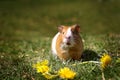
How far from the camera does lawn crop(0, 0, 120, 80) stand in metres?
5.60

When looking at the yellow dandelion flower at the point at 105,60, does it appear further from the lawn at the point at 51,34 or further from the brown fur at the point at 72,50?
the brown fur at the point at 72,50

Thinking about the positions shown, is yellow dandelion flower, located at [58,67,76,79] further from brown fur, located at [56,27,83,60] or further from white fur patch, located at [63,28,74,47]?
brown fur, located at [56,27,83,60]

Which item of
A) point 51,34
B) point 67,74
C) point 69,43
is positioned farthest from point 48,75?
point 51,34

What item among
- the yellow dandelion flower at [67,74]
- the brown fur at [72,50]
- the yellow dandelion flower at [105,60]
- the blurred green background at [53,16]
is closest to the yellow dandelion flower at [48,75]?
the yellow dandelion flower at [67,74]

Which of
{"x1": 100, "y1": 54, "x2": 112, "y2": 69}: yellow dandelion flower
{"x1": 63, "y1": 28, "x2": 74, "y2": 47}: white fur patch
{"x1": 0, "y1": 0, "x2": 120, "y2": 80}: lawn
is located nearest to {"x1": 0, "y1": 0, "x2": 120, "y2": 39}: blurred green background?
{"x1": 0, "y1": 0, "x2": 120, "y2": 80}: lawn

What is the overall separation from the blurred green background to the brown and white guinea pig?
616 cm

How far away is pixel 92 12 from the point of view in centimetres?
1575

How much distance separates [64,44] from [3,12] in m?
10.9

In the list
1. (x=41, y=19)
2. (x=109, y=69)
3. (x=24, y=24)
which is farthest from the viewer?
(x=41, y=19)

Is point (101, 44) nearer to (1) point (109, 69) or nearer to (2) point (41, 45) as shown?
(2) point (41, 45)

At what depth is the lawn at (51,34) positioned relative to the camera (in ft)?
18.4

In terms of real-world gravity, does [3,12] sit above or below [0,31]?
above

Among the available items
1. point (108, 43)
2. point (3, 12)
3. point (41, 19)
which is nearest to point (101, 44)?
point (108, 43)

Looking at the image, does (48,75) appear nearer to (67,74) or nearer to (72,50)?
(67,74)
